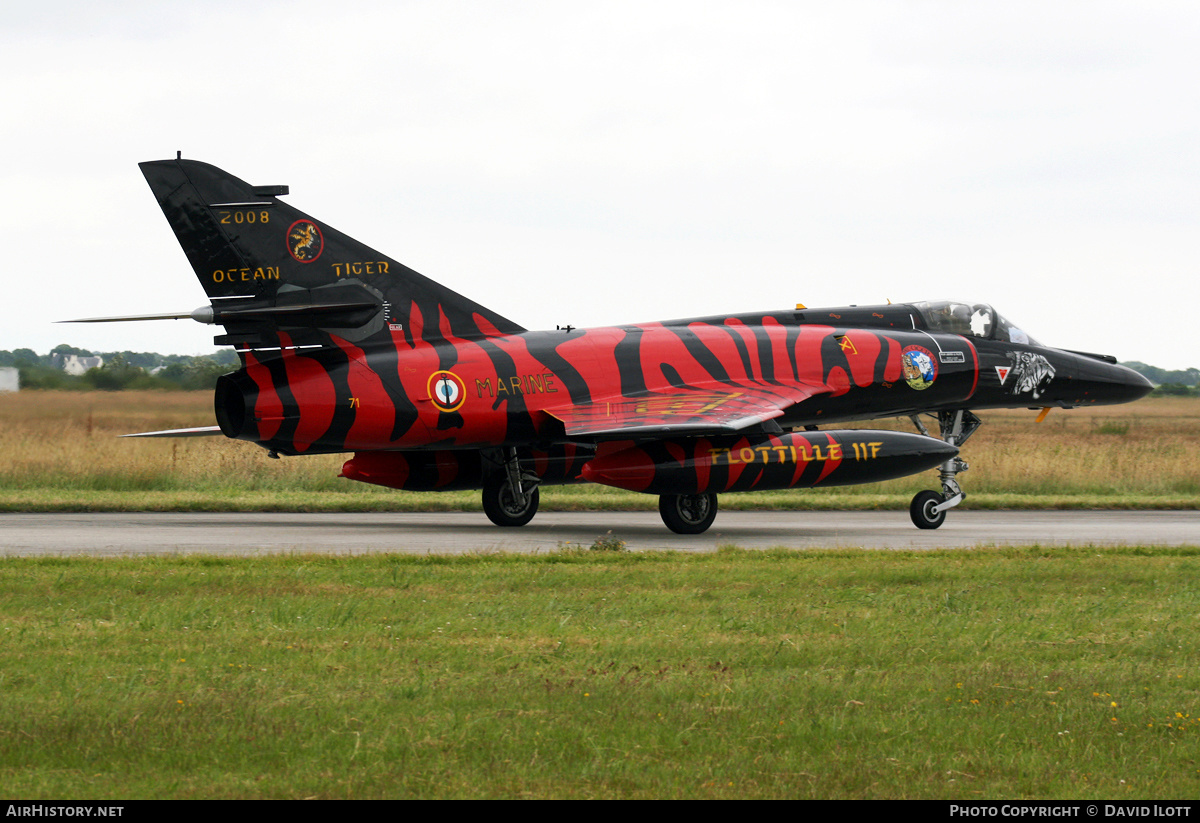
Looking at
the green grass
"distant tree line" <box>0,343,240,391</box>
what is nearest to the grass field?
"distant tree line" <box>0,343,240,391</box>

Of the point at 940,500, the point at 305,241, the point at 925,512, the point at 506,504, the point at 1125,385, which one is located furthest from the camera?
the point at 1125,385

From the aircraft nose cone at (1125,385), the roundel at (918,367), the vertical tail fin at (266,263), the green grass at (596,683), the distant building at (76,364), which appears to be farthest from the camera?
the distant building at (76,364)

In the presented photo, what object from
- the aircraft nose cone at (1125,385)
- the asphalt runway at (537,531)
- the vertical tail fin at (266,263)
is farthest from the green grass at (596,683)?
the aircraft nose cone at (1125,385)

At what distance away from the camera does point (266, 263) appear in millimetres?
18312

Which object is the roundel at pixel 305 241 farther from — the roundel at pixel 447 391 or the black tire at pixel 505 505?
the black tire at pixel 505 505

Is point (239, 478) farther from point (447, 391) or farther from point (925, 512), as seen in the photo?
point (925, 512)

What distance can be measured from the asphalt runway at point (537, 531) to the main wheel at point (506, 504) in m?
0.23

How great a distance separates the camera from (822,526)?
21.0 m

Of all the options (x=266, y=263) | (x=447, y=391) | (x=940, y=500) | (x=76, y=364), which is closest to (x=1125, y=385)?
(x=940, y=500)

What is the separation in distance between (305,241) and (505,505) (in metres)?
5.10

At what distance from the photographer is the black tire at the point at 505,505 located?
68.3 ft

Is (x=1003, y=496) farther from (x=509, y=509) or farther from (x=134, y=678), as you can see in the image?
(x=134, y=678)

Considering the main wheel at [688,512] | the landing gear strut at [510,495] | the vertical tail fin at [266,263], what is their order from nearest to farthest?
1. the vertical tail fin at [266,263]
2. the main wheel at [688,512]
3. the landing gear strut at [510,495]

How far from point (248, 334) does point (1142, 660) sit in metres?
12.6
